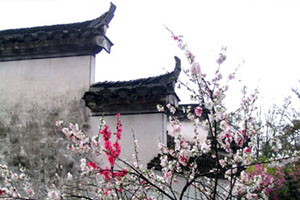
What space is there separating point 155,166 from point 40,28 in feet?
9.19

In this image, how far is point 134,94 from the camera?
4.69m

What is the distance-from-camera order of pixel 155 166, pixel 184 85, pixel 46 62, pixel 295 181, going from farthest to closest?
pixel 46 62 < pixel 155 166 < pixel 295 181 < pixel 184 85

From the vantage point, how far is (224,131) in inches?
115

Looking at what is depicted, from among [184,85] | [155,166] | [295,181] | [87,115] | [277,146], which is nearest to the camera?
[184,85]

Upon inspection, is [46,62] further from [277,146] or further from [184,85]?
[277,146]

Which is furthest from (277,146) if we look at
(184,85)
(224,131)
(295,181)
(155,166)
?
(155,166)

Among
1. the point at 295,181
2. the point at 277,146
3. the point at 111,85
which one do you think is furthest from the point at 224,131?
the point at 111,85

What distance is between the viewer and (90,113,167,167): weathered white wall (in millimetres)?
4617

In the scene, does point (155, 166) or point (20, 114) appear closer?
point (155, 166)

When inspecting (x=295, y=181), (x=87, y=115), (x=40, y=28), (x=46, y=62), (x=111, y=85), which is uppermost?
(x=40, y=28)

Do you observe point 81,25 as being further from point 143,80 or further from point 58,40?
point 143,80

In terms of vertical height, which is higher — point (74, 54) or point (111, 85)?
point (74, 54)

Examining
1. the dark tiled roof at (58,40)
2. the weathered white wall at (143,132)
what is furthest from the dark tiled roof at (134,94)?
the dark tiled roof at (58,40)

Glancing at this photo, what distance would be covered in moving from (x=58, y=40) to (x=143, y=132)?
70.8 inches
